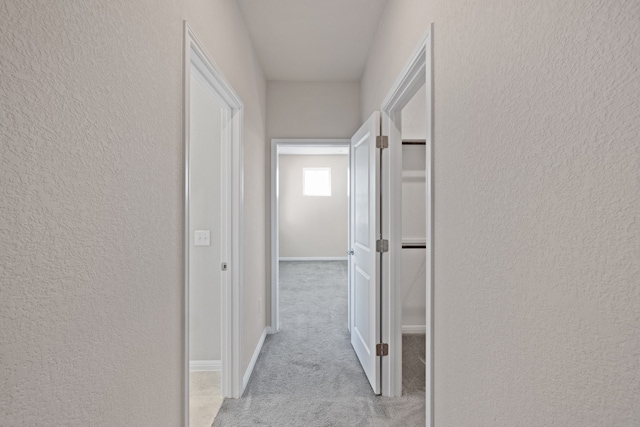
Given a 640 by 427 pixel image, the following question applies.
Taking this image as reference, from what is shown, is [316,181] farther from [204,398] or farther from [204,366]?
[204,398]

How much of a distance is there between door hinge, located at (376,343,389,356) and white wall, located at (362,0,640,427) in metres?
1.21

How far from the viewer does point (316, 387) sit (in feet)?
8.56

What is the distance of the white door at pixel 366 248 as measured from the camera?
8.33ft

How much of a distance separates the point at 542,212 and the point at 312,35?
2.60 m

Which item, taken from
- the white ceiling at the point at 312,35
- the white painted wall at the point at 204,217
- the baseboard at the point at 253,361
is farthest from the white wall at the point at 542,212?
the white painted wall at the point at 204,217

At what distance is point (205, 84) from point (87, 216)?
135 cm

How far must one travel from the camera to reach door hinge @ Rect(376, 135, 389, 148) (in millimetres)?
2521

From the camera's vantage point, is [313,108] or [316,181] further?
[316,181]

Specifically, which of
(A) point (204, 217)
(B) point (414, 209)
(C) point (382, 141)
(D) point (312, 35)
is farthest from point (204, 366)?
(D) point (312, 35)

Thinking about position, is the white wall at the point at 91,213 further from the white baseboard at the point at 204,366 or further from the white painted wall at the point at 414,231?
the white painted wall at the point at 414,231

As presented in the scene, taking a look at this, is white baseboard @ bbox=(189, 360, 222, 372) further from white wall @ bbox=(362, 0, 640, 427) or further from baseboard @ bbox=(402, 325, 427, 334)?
white wall @ bbox=(362, 0, 640, 427)

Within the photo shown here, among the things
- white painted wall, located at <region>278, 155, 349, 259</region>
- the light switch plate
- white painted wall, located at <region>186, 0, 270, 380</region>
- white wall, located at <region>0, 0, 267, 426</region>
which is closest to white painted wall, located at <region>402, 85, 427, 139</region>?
white painted wall, located at <region>186, 0, 270, 380</region>

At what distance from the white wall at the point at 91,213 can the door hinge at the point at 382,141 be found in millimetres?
1486

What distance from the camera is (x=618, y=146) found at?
0.58 m
